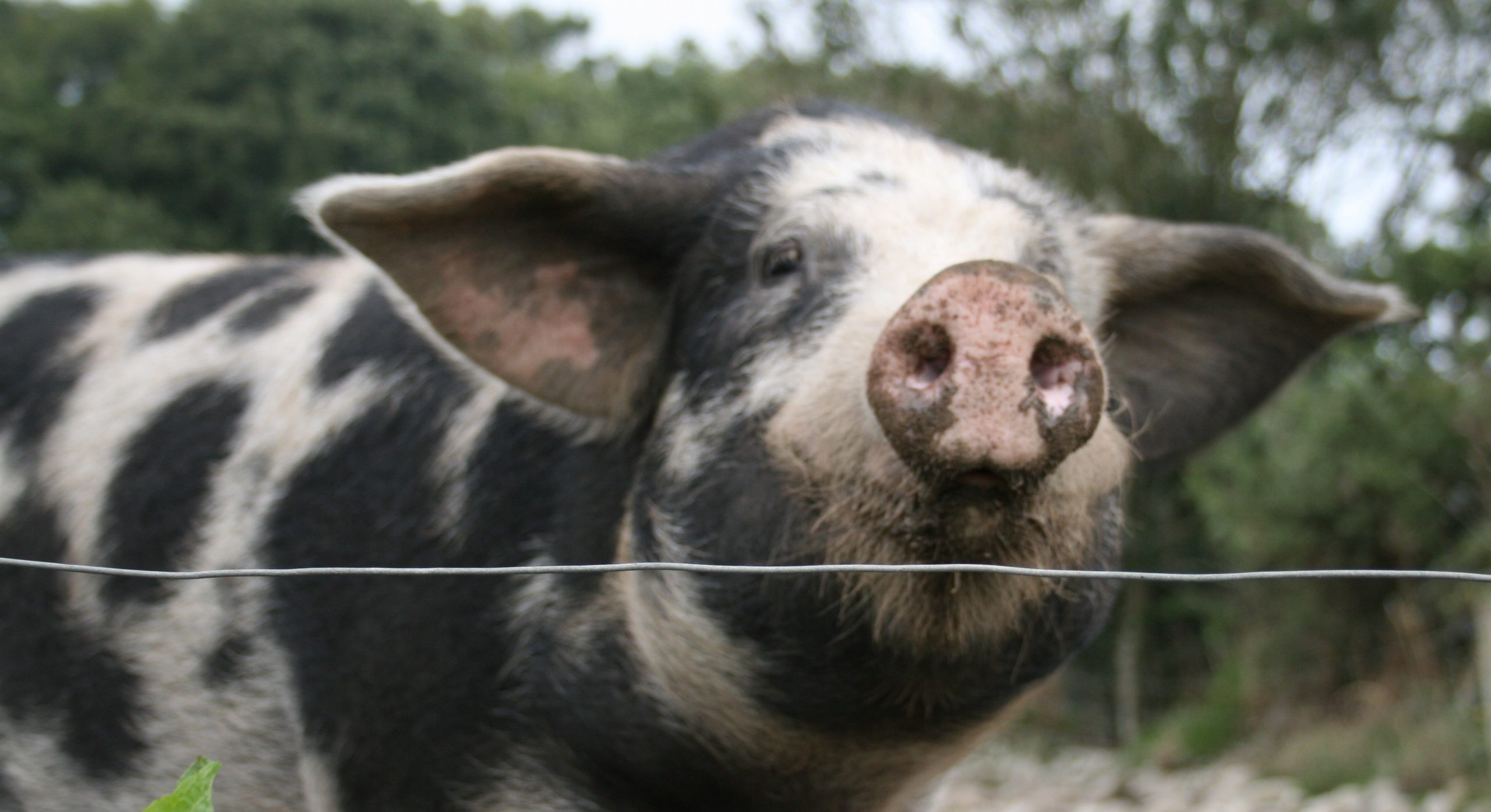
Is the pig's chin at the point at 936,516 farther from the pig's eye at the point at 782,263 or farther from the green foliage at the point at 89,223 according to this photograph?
the green foliage at the point at 89,223

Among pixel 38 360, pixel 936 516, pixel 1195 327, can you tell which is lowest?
pixel 38 360

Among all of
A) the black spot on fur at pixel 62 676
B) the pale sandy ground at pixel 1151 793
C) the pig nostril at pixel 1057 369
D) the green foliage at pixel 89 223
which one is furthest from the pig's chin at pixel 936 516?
the green foliage at pixel 89 223

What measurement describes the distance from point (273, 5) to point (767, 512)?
26.8 m

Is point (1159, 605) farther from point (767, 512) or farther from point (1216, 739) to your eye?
point (767, 512)

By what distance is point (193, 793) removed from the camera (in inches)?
58.4

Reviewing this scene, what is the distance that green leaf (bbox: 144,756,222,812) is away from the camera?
4.81ft

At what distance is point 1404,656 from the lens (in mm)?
10164

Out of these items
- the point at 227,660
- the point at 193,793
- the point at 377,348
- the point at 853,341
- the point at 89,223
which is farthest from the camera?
the point at 89,223

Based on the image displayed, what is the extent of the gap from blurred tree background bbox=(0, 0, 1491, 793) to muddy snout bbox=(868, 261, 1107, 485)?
1191 millimetres

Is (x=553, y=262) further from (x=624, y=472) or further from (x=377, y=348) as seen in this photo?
(x=377, y=348)

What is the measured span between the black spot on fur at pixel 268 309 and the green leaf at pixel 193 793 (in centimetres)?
245

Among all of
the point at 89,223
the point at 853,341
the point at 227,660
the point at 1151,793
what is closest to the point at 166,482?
the point at 227,660

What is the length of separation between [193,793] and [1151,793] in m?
9.51

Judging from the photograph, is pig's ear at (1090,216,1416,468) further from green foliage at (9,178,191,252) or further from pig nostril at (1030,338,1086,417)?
green foliage at (9,178,191,252)
